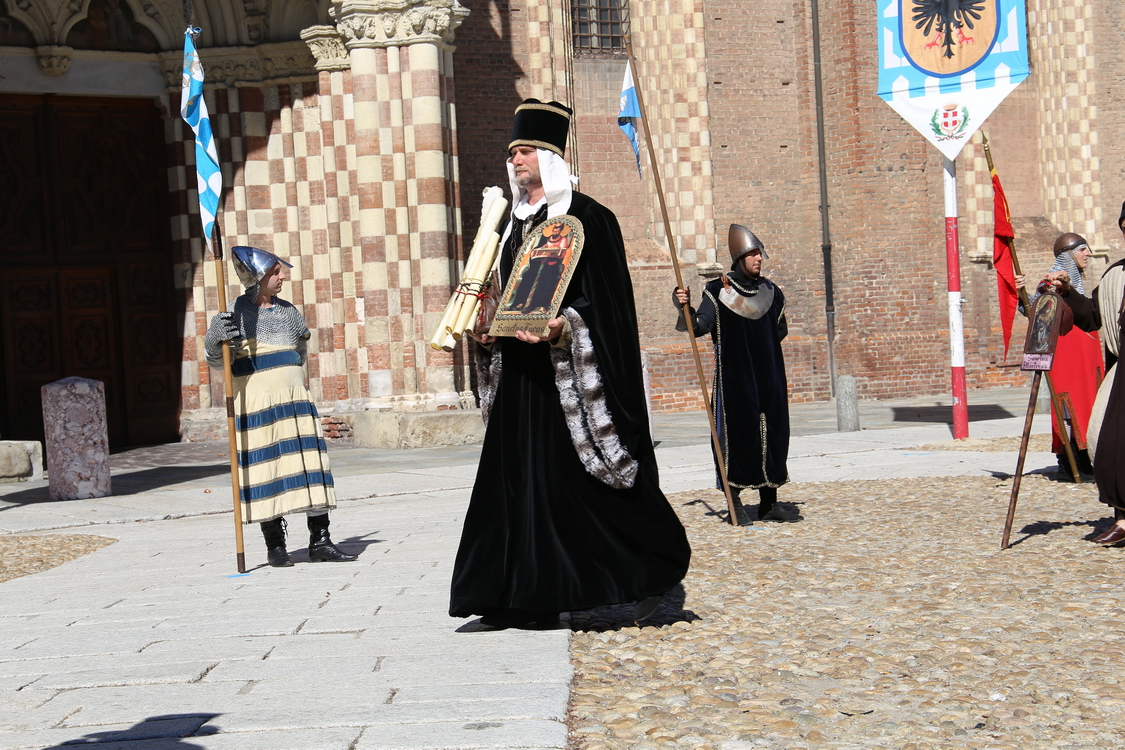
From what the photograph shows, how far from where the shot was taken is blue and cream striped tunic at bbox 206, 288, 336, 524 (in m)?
6.96

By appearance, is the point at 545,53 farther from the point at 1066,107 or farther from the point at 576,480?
the point at 576,480

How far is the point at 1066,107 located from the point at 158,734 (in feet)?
76.5

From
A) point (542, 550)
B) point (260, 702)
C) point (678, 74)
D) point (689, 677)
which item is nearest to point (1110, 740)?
point (689, 677)

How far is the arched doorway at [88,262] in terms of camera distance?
15.6m

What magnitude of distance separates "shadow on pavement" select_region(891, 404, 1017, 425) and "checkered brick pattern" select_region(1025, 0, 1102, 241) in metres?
7.32

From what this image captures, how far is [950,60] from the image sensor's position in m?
12.6

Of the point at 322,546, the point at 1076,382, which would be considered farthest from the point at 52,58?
the point at 1076,382

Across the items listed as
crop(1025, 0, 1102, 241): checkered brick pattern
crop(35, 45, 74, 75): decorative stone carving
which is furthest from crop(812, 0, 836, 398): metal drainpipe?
crop(35, 45, 74, 75): decorative stone carving

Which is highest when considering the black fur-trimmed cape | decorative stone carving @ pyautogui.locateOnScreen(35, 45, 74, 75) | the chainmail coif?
decorative stone carving @ pyautogui.locateOnScreen(35, 45, 74, 75)

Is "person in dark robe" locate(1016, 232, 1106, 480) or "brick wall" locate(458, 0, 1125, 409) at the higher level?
"brick wall" locate(458, 0, 1125, 409)

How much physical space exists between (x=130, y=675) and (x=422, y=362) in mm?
10729

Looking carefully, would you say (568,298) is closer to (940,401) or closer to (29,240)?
(29,240)

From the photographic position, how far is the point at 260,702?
156 inches

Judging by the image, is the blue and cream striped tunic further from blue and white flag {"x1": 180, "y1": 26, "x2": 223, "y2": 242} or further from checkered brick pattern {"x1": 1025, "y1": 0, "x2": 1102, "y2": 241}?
checkered brick pattern {"x1": 1025, "y1": 0, "x2": 1102, "y2": 241}
